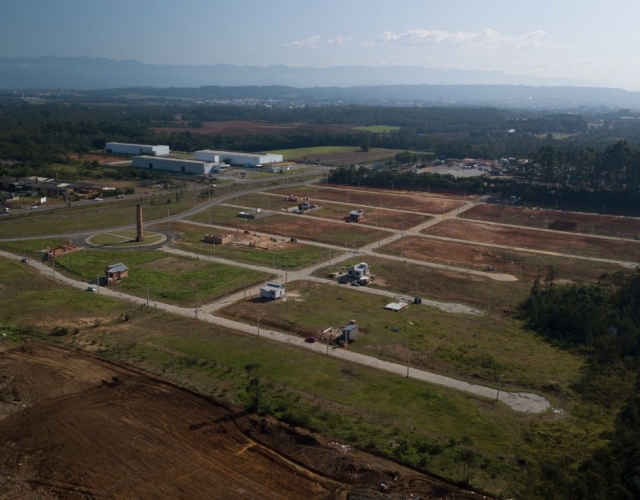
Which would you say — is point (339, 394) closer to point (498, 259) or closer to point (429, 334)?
point (429, 334)

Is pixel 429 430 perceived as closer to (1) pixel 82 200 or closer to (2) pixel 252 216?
(2) pixel 252 216

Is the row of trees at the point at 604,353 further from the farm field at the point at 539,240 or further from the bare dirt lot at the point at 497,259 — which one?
the farm field at the point at 539,240

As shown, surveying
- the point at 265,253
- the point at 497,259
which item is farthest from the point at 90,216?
the point at 497,259

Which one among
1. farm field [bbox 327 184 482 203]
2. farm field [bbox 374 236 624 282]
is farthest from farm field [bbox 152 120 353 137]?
farm field [bbox 374 236 624 282]

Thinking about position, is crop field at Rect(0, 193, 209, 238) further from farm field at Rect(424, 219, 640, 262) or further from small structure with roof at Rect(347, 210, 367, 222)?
farm field at Rect(424, 219, 640, 262)

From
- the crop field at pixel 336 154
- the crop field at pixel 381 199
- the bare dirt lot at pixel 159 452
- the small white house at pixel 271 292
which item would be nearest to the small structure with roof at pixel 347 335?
the small white house at pixel 271 292

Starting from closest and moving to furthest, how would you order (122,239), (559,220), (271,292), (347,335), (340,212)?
(347,335) < (271,292) < (122,239) < (559,220) < (340,212)
